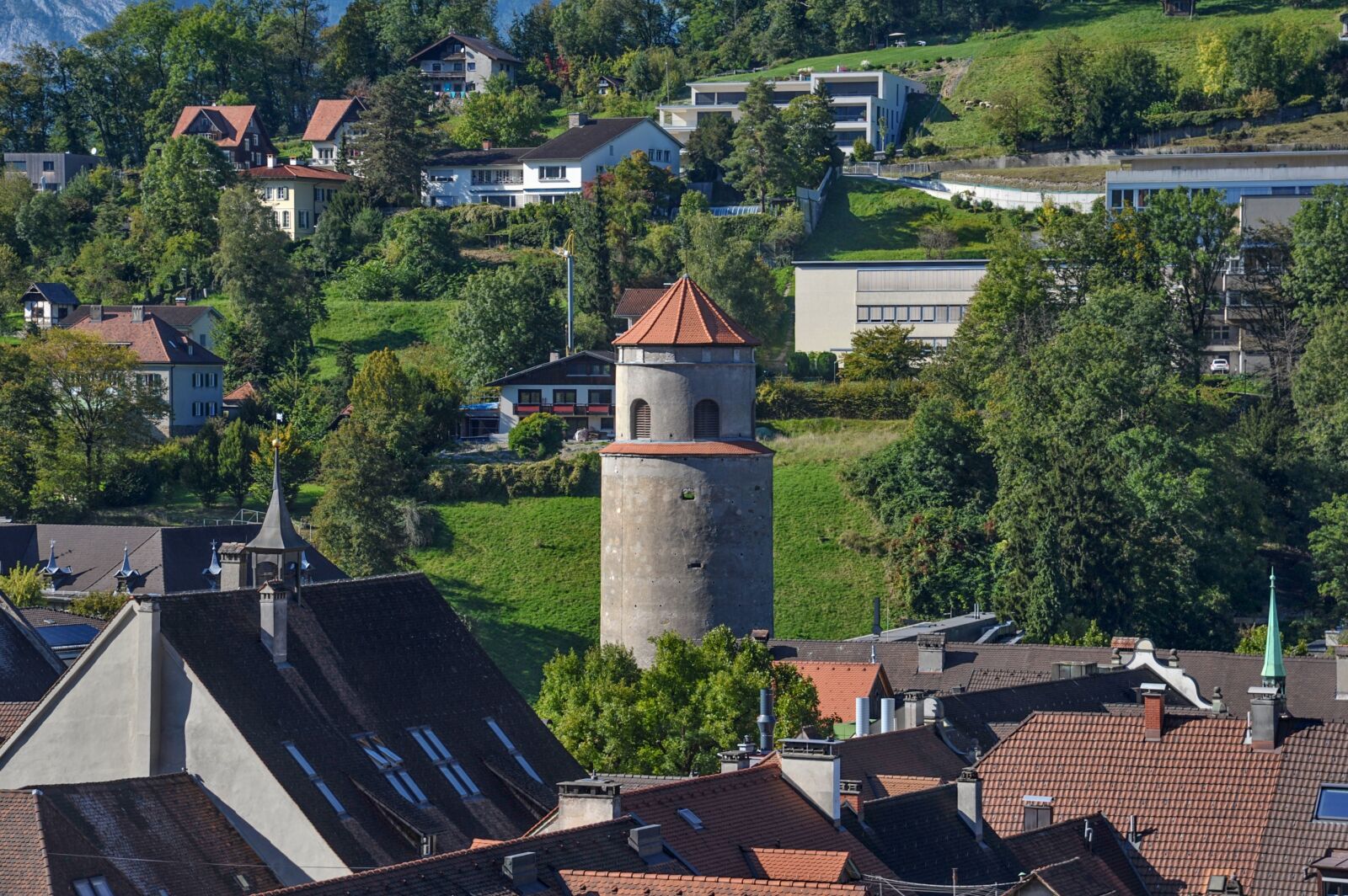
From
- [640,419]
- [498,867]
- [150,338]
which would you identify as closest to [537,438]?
[150,338]

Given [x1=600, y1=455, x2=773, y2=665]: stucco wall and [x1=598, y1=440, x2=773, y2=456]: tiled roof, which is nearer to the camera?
[x1=600, y1=455, x2=773, y2=665]: stucco wall

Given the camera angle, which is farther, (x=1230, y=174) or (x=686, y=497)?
(x=1230, y=174)

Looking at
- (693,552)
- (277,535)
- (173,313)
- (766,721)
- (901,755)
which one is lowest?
(766,721)

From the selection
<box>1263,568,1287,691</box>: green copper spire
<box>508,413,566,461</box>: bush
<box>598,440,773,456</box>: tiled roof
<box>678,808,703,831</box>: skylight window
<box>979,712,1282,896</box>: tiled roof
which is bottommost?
<box>508,413,566,461</box>: bush

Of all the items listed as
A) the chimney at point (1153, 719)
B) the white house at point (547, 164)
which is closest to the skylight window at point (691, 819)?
the chimney at point (1153, 719)

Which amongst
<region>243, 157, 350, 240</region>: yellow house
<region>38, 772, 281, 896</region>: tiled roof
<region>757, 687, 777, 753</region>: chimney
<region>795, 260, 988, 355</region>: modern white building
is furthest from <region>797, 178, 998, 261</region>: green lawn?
<region>38, 772, 281, 896</region>: tiled roof

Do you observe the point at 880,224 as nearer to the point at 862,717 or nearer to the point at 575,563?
the point at 575,563

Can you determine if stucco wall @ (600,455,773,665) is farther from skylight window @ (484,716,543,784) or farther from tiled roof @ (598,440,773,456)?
skylight window @ (484,716,543,784)
